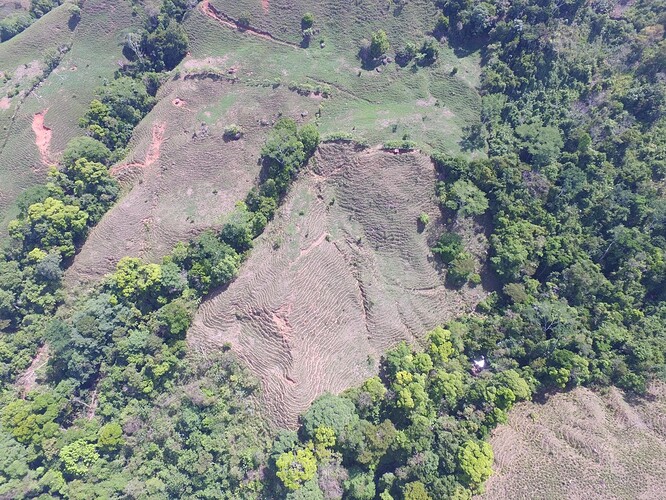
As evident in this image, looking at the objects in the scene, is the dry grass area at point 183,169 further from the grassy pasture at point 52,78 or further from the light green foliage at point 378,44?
the light green foliage at point 378,44

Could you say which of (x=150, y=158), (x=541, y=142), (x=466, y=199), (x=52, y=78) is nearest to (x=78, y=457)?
(x=150, y=158)

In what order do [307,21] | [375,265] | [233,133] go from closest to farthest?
1. [375,265]
2. [233,133]
3. [307,21]

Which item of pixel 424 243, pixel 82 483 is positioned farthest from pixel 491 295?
pixel 82 483

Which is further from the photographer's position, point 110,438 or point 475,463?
point 110,438

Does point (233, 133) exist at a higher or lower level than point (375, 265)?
higher

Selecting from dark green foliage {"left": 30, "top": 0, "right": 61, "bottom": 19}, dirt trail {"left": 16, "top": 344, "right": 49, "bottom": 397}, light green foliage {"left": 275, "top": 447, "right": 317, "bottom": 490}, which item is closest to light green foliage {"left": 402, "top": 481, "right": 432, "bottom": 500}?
light green foliage {"left": 275, "top": 447, "right": 317, "bottom": 490}

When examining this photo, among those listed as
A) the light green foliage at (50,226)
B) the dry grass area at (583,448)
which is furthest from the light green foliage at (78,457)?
the dry grass area at (583,448)

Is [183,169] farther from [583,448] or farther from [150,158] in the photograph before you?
[583,448]
